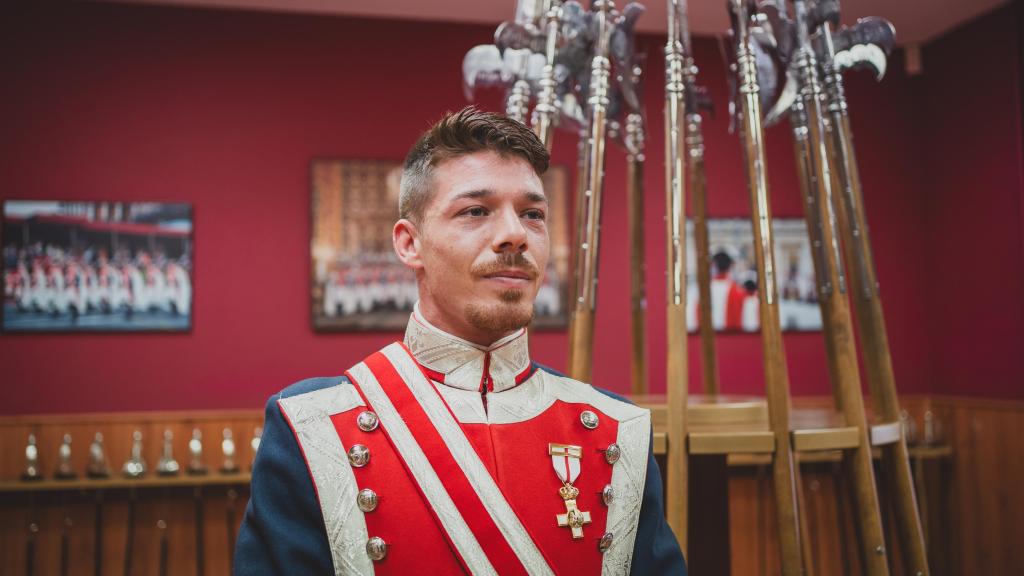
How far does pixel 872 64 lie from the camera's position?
7.09 feet

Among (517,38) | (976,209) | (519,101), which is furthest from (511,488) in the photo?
(976,209)

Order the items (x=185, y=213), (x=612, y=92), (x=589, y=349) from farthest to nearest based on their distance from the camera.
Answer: (x=185, y=213), (x=612, y=92), (x=589, y=349)

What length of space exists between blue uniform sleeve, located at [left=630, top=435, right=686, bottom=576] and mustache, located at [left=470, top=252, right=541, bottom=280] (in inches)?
17.0

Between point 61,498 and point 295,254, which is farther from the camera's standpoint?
point 295,254

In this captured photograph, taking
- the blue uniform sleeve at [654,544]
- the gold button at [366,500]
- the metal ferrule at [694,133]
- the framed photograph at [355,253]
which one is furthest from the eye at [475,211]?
the framed photograph at [355,253]

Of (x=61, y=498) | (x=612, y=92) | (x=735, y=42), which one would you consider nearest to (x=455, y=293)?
(x=735, y=42)

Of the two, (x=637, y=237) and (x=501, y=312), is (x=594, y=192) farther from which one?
(x=501, y=312)

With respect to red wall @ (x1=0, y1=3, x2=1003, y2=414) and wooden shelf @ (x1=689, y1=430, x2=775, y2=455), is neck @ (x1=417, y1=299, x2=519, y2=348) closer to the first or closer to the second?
wooden shelf @ (x1=689, y1=430, x2=775, y2=455)

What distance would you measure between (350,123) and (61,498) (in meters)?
2.46

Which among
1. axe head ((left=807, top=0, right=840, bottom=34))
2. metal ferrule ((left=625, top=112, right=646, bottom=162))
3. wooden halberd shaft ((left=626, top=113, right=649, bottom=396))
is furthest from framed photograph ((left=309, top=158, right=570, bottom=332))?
axe head ((left=807, top=0, right=840, bottom=34))

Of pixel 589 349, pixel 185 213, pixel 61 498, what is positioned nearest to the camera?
pixel 589 349

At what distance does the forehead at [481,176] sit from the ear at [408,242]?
72mm

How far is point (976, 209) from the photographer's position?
473cm

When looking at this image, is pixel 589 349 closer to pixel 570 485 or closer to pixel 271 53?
pixel 570 485
